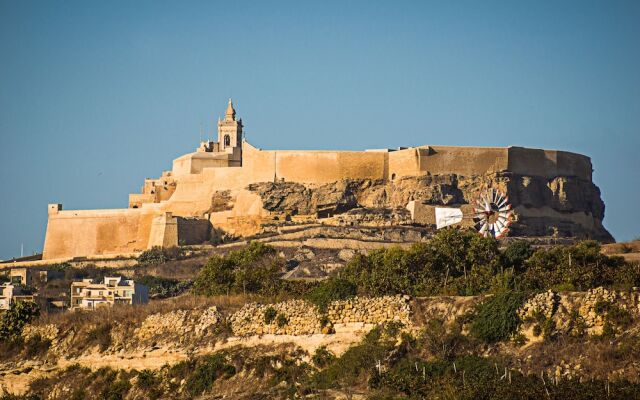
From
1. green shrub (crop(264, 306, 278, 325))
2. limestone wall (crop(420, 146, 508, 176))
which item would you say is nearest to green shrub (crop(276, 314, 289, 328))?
green shrub (crop(264, 306, 278, 325))

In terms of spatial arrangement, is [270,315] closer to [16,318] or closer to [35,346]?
[35,346]

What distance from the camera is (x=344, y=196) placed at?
218 ft

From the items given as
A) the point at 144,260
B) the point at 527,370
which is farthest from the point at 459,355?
the point at 144,260

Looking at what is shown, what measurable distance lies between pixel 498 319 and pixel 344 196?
135 feet

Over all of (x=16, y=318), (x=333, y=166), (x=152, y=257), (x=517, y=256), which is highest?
(x=333, y=166)

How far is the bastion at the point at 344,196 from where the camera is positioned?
64.7 metres

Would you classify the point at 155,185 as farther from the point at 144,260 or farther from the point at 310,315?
the point at 310,315

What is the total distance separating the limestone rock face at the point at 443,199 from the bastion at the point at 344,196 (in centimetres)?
5

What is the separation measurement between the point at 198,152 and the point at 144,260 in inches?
729

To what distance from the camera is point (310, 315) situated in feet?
92.1

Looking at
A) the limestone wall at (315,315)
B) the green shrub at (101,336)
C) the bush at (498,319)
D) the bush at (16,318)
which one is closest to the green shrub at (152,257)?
the bush at (16,318)

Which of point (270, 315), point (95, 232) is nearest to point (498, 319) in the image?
point (270, 315)

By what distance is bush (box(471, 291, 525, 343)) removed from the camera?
82.1ft

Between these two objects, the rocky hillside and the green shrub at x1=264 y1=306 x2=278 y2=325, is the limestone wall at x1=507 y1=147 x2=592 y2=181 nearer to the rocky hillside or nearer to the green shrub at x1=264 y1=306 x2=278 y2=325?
the rocky hillside
